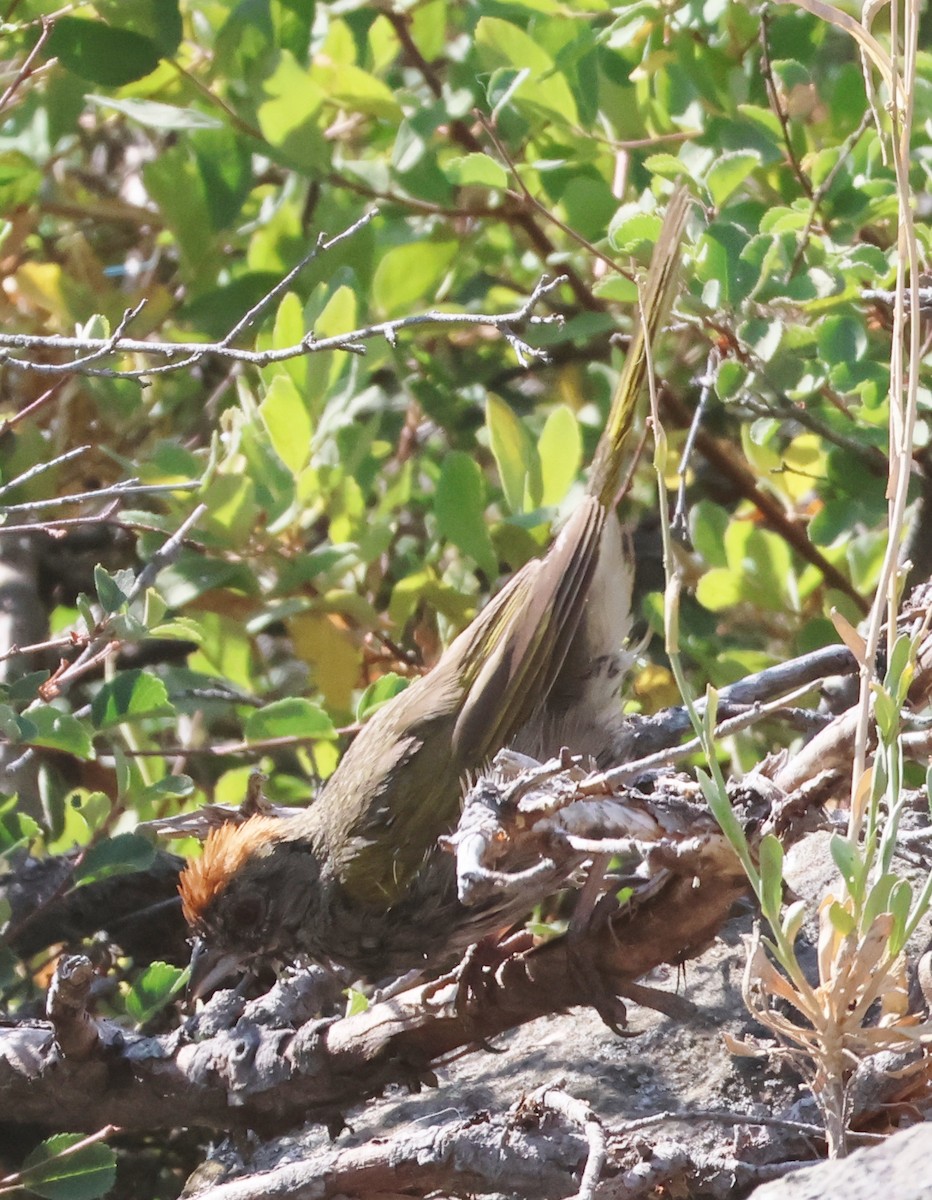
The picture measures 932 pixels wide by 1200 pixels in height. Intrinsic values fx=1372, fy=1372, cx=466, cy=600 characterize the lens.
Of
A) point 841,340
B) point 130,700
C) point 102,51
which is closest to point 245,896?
point 130,700

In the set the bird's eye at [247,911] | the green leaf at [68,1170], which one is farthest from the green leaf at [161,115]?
the green leaf at [68,1170]

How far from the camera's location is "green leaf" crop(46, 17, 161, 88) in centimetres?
338

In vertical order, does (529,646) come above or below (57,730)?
below

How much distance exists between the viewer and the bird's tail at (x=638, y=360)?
294cm

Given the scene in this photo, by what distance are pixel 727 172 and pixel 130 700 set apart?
1625 millimetres

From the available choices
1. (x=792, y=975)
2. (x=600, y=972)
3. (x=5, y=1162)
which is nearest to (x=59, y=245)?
(x=5, y=1162)

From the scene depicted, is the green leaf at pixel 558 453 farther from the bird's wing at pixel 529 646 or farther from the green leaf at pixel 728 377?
the green leaf at pixel 728 377

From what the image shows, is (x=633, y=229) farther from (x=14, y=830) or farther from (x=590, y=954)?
(x=14, y=830)

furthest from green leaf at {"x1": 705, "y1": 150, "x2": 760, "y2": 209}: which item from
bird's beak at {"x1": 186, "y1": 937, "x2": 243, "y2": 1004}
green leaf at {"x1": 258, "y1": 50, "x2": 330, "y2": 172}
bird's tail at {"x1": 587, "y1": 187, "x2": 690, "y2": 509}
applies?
bird's beak at {"x1": 186, "y1": 937, "x2": 243, "y2": 1004}

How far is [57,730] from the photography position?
8.45 ft

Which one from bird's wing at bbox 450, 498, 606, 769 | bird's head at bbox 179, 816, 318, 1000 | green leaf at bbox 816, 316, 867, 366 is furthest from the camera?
bird's wing at bbox 450, 498, 606, 769

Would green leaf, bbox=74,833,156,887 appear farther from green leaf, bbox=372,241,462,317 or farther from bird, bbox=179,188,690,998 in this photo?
green leaf, bbox=372,241,462,317

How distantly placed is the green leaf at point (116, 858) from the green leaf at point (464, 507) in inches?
45.2

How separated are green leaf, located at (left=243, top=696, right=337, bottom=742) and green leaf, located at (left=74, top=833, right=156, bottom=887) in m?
0.40
